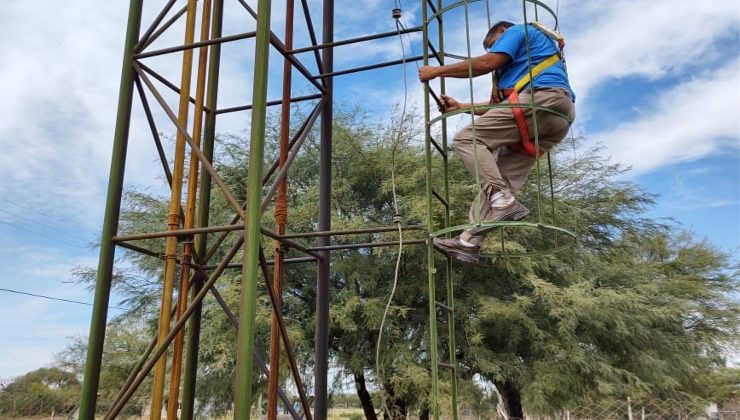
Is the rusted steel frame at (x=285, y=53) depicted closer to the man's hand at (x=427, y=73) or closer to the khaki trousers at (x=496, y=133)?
the man's hand at (x=427, y=73)

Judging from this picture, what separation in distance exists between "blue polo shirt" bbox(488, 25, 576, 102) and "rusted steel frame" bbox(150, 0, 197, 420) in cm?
223

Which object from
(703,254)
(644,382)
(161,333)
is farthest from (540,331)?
(161,333)

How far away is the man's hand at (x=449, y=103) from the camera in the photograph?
461 centimetres

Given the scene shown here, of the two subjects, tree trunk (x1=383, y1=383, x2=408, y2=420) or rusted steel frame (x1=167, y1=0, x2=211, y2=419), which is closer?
rusted steel frame (x1=167, y1=0, x2=211, y2=419)

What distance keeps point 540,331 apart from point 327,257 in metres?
11.7

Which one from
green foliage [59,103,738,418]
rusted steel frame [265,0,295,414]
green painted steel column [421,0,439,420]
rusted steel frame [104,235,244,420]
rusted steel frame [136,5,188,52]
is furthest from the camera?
green foliage [59,103,738,418]

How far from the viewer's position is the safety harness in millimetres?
4180

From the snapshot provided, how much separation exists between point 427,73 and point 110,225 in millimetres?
2472

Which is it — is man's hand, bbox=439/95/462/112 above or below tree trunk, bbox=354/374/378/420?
above

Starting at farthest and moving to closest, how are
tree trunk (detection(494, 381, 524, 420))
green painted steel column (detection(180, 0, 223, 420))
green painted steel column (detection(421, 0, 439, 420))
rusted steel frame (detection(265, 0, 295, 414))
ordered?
tree trunk (detection(494, 381, 524, 420))
green painted steel column (detection(180, 0, 223, 420))
rusted steel frame (detection(265, 0, 295, 414))
green painted steel column (detection(421, 0, 439, 420))

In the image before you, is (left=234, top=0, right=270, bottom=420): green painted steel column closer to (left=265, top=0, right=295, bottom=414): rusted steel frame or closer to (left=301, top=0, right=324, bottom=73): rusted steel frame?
(left=265, top=0, right=295, bottom=414): rusted steel frame

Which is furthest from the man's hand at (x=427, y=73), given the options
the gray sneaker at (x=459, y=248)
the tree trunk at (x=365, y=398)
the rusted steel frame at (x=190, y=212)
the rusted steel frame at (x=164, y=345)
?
the tree trunk at (x=365, y=398)

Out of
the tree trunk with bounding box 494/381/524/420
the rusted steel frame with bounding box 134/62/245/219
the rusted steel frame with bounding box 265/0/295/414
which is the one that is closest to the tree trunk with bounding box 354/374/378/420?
the tree trunk with bounding box 494/381/524/420

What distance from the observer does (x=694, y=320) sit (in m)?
18.5
